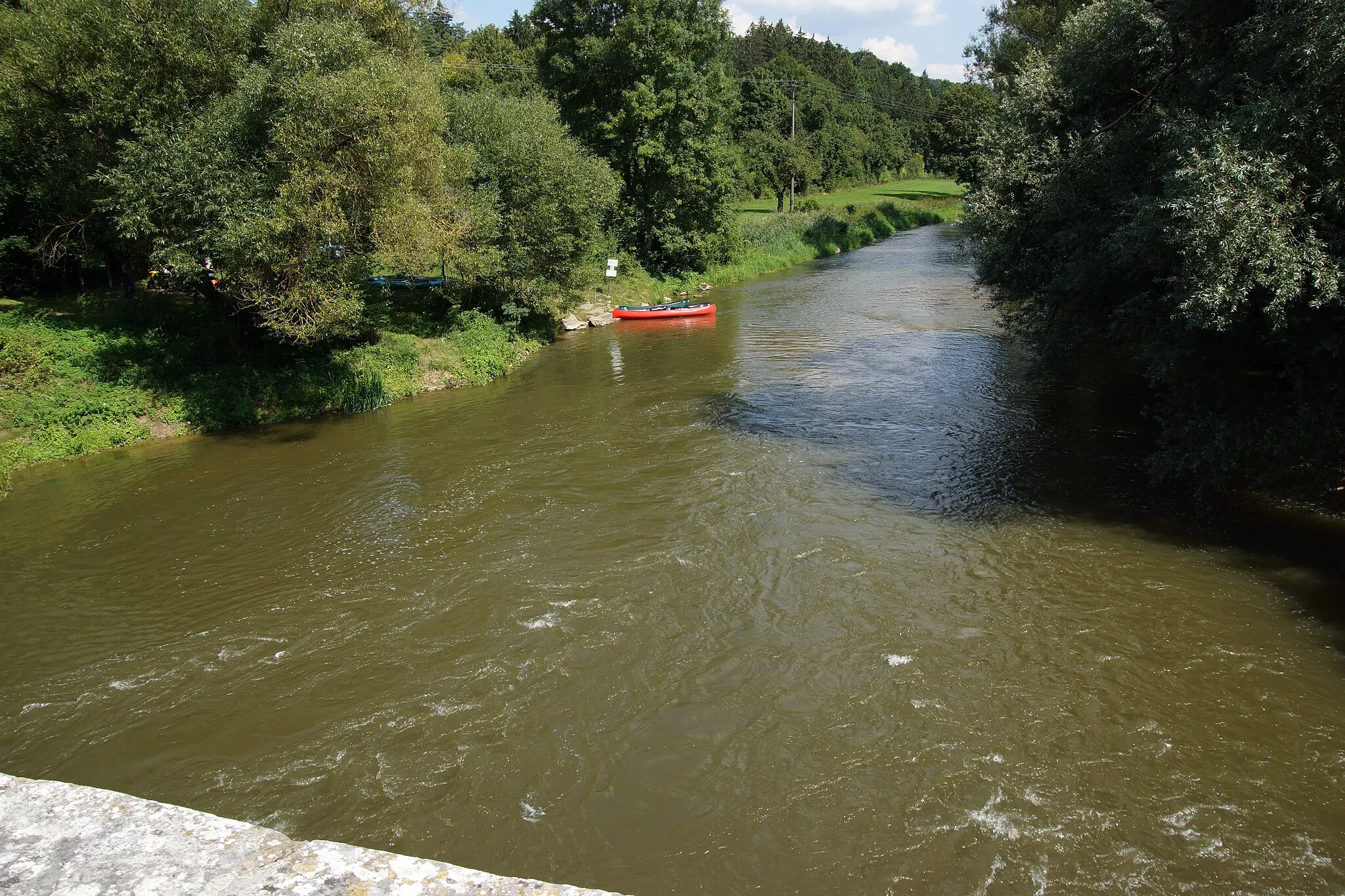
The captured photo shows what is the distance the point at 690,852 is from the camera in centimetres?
649

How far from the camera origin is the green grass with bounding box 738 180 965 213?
64.6m

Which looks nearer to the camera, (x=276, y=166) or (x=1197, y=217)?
(x=1197, y=217)

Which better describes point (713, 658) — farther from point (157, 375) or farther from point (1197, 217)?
point (157, 375)

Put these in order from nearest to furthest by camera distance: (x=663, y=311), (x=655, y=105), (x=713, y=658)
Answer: (x=713, y=658), (x=663, y=311), (x=655, y=105)

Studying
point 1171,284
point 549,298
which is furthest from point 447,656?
point 549,298

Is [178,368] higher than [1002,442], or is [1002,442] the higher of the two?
[178,368]

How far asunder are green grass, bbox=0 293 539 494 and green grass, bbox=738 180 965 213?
41047 millimetres

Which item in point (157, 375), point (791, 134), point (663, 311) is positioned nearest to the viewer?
point (157, 375)

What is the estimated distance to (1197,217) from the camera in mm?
Answer: 9336

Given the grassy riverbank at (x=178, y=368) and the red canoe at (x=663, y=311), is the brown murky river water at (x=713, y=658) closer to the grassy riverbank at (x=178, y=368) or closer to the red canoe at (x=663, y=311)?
the grassy riverbank at (x=178, y=368)

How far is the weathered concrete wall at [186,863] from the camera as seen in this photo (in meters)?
2.98

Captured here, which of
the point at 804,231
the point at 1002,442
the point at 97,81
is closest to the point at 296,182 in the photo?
the point at 97,81

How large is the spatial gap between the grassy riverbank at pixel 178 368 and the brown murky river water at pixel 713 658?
139 cm

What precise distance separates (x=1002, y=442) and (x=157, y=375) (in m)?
17.7
